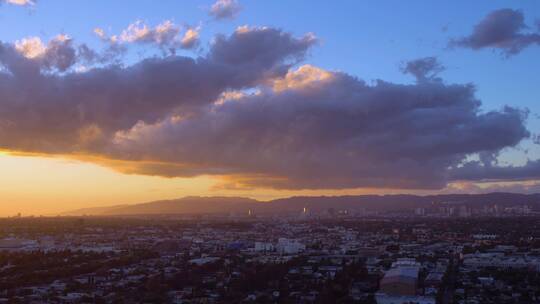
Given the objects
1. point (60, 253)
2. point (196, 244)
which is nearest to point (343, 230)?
point (196, 244)

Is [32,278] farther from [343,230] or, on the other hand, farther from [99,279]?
[343,230]

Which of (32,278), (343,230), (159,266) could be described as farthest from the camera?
(343,230)

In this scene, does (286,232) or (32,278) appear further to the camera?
(286,232)

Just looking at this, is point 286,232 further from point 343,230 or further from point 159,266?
point 159,266

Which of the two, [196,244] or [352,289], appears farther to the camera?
[196,244]

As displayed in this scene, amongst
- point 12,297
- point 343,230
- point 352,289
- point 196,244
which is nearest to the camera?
point 12,297

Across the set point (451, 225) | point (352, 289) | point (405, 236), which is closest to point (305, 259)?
point (352, 289)

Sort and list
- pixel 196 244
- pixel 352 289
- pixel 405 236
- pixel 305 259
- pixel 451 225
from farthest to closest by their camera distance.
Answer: pixel 451 225 → pixel 405 236 → pixel 196 244 → pixel 305 259 → pixel 352 289

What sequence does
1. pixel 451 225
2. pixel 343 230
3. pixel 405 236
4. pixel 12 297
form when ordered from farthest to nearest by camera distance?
pixel 451 225 → pixel 343 230 → pixel 405 236 → pixel 12 297

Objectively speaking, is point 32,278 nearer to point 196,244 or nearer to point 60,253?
point 60,253
